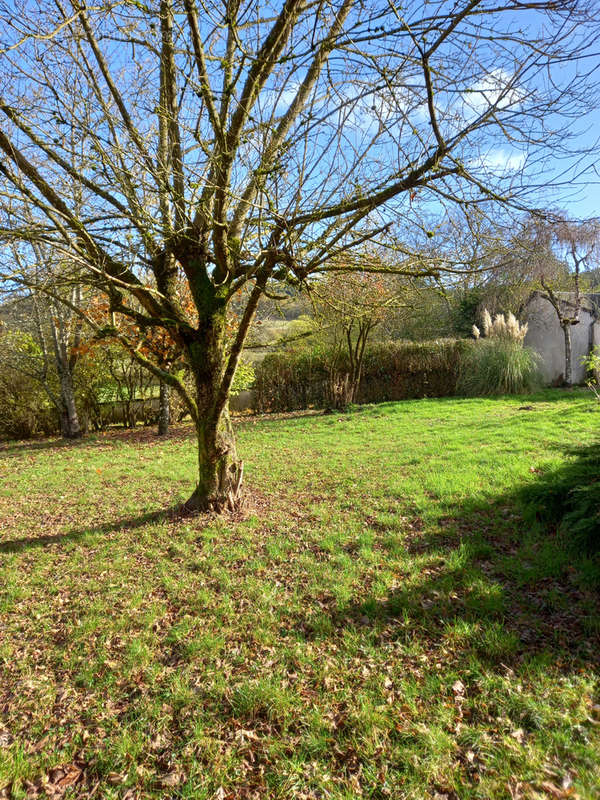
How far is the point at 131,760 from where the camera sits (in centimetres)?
208

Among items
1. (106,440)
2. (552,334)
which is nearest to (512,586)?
(106,440)

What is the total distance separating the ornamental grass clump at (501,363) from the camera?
12891 millimetres

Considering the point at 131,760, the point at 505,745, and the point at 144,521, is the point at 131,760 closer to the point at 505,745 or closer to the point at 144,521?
the point at 505,745

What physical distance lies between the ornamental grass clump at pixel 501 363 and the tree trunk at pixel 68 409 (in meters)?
12.3

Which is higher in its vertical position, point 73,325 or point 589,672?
point 73,325

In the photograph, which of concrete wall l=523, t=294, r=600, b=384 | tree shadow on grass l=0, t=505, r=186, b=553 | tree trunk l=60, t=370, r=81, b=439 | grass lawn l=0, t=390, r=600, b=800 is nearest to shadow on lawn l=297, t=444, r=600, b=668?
grass lawn l=0, t=390, r=600, b=800

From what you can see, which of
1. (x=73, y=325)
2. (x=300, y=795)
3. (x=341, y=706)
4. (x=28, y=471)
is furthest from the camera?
(x=73, y=325)

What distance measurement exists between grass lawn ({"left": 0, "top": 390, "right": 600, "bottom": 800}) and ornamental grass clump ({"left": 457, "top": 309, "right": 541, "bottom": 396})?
8.06 meters

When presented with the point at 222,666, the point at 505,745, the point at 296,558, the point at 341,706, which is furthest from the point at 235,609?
the point at 505,745

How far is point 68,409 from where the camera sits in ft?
36.8

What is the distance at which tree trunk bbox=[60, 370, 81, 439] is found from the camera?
1105 centimetres

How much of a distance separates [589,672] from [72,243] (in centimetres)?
476

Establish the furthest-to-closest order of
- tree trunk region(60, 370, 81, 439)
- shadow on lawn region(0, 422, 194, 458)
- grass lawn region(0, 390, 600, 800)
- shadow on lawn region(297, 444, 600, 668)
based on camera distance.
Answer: tree trunk region(60, 370, 81, 439) → shadow on lawn region(0, 422, 194, 458) → shadow on lawn region(297, 444, 600, 668) → grass lawn region(0, 390, 600, 800)

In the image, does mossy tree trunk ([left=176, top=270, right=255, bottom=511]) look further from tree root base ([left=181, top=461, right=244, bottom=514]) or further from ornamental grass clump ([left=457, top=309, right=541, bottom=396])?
ornamental grass clump ([left=457, top=309, right=541, bottom=396])
